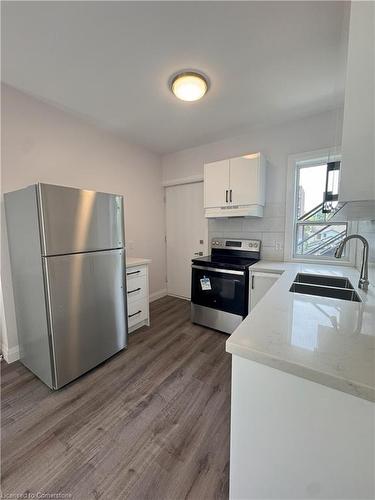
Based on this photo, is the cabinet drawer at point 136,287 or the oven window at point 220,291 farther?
the cabinet drawer at point 136,287

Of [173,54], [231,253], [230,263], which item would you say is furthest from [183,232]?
[173,54]

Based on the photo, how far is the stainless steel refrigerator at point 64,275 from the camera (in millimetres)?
1575

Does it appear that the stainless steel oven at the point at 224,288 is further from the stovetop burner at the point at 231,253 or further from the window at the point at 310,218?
the window at the point at 310,218

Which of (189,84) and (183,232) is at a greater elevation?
(189,84)

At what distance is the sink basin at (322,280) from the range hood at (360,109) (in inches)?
44.7

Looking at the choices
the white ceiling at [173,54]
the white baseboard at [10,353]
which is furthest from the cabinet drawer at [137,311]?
the white ceiling at [173,54]

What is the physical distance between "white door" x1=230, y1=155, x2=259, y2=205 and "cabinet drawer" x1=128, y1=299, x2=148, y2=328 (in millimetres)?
1711

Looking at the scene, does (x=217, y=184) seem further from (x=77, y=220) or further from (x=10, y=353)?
(x=10, y=353)

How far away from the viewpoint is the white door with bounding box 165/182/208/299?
340cm

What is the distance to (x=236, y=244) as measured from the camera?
9.65ft

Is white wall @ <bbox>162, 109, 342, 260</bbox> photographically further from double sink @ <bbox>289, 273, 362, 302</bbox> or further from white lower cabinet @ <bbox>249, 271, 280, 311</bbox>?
double sink @ <bbox>289, 273, 362, 302</bbox>

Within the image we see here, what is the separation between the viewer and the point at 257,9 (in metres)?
1.25

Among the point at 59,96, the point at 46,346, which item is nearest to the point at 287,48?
the point at 59,96

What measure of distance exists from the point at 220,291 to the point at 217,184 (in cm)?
135
